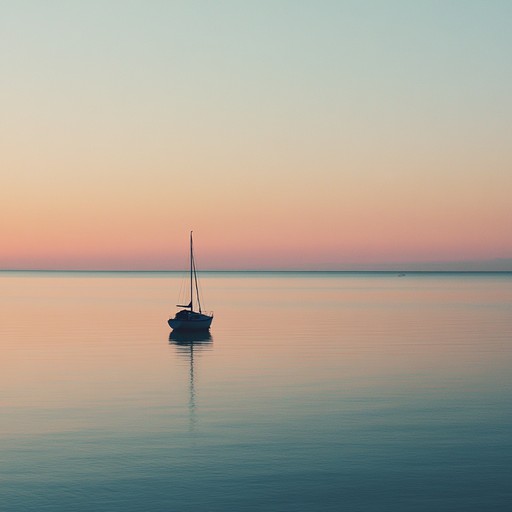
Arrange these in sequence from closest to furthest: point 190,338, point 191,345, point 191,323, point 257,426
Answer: point 257,426
point 191,345
point 190,338
point 191,323

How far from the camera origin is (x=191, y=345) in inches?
3447

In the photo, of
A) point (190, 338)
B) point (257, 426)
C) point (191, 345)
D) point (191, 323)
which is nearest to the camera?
point (257, 426)

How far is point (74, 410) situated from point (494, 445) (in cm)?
2402

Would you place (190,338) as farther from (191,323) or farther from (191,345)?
(191,345)

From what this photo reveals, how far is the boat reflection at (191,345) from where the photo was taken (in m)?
52.5

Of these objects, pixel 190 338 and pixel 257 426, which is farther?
pixel 190 338

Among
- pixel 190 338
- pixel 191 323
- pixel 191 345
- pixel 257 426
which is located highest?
pixel 191 323

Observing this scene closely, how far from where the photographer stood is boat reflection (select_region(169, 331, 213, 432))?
2067 inches

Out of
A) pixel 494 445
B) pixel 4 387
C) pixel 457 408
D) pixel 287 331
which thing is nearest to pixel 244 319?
pixel 287 331

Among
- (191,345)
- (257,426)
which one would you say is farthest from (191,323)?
(257,426)

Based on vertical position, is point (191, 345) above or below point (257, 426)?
above

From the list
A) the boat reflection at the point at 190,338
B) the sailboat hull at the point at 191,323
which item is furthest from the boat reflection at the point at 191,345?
the sailboat hull at the point at 191,323

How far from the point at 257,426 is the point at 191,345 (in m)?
48.2

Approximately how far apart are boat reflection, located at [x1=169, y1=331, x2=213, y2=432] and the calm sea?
1.24 feet
